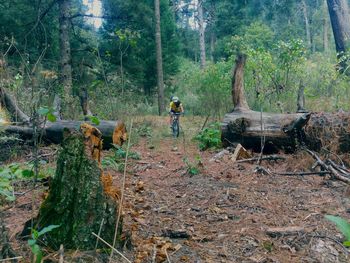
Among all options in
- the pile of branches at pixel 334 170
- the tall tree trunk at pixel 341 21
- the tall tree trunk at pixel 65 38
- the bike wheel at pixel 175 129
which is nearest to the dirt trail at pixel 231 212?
the pile of branches at pixel 334 170

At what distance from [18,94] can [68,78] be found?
18.6 ft

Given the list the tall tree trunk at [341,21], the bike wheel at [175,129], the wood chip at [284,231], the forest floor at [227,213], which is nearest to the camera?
the forest floor at [227,213]

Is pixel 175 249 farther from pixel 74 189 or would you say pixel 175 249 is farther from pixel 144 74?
pixel 144 74

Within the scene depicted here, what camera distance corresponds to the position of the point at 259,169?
5613 mm

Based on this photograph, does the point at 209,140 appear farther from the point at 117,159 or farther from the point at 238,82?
the point at 117,159

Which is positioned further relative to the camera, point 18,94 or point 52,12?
point 52,12

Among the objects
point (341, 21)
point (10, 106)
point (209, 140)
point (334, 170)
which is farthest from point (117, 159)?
point (341, 21)

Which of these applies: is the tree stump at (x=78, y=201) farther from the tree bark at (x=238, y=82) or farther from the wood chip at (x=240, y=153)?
the tree bark at (x=238, y=82)

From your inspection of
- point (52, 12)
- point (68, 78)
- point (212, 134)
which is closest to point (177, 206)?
point (212, 134)

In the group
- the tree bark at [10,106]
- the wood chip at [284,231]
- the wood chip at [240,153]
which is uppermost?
the tree bark at [10,106]

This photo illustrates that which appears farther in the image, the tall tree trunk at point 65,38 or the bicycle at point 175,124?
the tall tree trunk at point 65,38

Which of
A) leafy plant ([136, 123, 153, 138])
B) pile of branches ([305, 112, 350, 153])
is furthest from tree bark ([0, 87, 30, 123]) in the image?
pile of branches ([305, 112, 350, 153])

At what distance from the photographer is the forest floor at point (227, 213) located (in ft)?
9.70

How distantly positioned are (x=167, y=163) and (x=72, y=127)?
5.78ft
